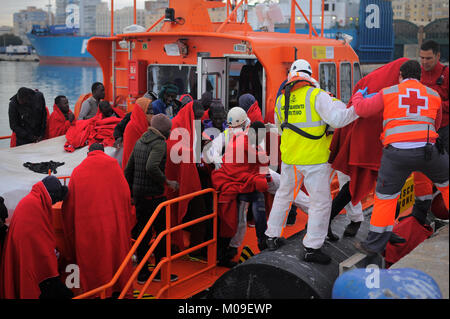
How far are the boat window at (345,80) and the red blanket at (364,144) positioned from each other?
3914 millimetres

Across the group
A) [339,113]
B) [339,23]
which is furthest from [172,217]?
[339,23]

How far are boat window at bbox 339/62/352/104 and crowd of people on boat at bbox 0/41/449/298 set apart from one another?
281 cm

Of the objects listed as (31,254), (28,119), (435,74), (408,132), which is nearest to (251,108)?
(435,74)

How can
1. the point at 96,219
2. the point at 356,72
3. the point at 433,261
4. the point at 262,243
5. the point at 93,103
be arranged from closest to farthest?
the point at 433,261 < the point at 96,219 < the point at 262,243 < the point at 93,103 < the point at 356,72

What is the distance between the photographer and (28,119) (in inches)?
303

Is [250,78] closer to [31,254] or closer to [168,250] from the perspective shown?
[168,250]

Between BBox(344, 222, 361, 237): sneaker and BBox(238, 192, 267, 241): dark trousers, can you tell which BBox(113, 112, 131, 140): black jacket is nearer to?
BBox(238, 192, 267, 241): dark trousers

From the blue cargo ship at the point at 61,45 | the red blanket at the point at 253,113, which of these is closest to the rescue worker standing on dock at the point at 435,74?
the red blanket at the point at 253,113

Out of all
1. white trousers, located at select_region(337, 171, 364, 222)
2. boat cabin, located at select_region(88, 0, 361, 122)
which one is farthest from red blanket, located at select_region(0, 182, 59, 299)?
boat cabin, located at select_region(88, 0, 361, 122)

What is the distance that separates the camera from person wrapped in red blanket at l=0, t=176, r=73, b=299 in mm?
3619

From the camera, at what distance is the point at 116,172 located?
4.19 meters

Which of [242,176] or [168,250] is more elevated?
[242,176]

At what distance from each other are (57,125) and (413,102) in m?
5.98

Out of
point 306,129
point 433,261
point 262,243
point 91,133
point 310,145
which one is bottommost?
point 262,243
